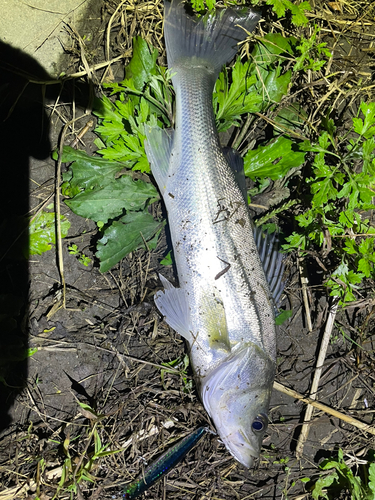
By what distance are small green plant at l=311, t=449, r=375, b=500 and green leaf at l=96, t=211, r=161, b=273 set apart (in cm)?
272

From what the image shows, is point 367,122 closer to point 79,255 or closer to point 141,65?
point 141,65

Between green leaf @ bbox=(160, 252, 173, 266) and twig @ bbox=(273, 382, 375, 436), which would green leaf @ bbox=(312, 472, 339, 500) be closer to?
twig @ bbox=(273, 382, 375, 436)

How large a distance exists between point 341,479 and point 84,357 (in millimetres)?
2649

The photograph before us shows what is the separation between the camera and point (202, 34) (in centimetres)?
294

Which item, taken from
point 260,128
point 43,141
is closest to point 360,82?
point 260,128

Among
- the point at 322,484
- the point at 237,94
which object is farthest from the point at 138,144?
the point at 322,484

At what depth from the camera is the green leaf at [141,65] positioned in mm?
3020

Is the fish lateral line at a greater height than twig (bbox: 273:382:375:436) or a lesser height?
greater

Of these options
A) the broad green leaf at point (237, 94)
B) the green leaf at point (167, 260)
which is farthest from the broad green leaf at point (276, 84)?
the green leaf at point (167, 260)

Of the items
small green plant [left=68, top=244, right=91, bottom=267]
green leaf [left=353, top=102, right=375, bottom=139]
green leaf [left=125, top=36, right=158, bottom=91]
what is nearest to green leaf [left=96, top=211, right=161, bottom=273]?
small green plant [left=68, top=244, right=91, bottom=267]

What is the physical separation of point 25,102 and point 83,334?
2.10 meters

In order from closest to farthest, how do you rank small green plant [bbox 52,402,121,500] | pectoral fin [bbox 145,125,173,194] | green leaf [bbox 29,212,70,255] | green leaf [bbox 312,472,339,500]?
1. pectoral fin [bbox 145,125,173,194]
2. small green plant [bbox 52,402,121,500]
3. green leaf [bbox 29,212,70,255]
4. green leaf [bbox 312,472,339,500]

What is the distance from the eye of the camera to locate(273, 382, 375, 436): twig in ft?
10.9

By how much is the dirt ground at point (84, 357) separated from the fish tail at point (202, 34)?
0.31 m
